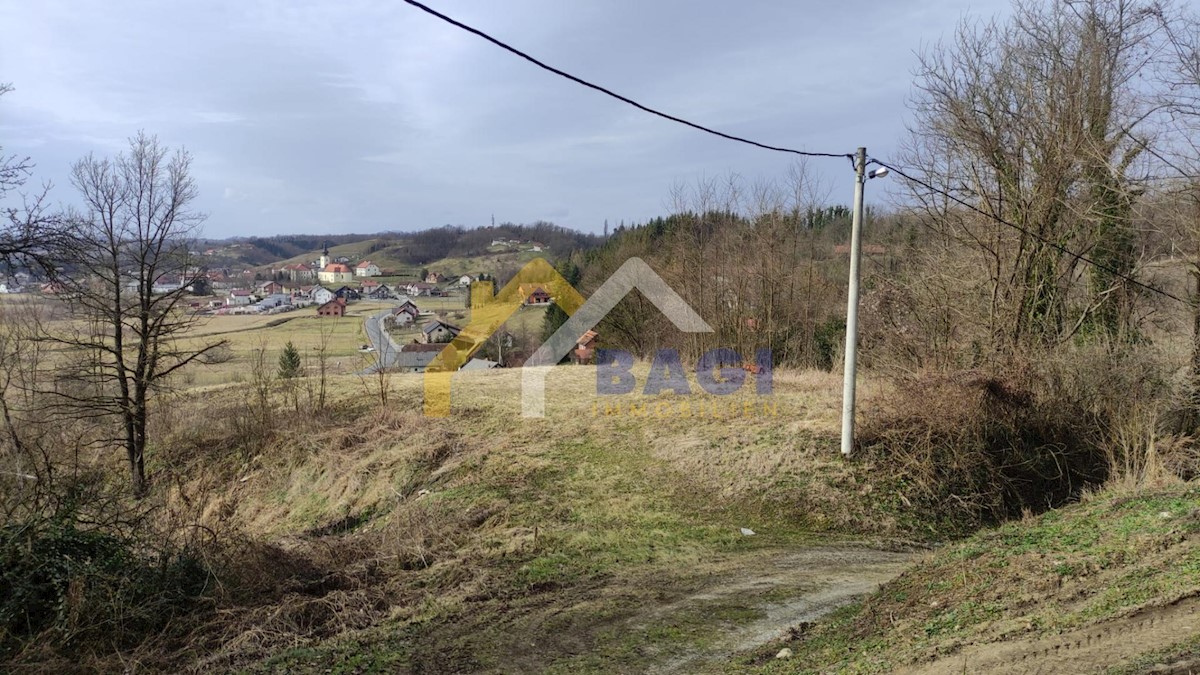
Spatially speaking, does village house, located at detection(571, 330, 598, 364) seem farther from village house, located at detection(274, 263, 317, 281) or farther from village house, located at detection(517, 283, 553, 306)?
village house, located at detection(274, 263, 317, 281)

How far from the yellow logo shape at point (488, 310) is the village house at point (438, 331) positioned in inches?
131

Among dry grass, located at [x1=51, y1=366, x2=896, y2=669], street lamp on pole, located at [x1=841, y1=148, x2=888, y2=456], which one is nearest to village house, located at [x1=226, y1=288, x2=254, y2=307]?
dry grass, located at [x1=51, y1=366, x2=896, y2=669]

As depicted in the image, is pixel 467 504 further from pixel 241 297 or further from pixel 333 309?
pixel 241 297

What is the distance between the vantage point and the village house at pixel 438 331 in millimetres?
32031

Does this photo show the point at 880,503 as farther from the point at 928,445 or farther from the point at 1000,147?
the point at 1000,147

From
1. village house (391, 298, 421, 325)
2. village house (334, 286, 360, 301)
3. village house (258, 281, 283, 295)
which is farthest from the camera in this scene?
village house (258, 281, 283, 295)

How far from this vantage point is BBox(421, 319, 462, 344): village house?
3203 centimetres

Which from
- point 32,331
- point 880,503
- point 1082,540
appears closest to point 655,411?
point 880,503

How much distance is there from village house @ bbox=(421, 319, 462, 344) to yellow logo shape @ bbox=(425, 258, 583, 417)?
333cm

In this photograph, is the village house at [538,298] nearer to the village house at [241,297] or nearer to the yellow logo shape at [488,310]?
the yellow logo shape at [488,310]

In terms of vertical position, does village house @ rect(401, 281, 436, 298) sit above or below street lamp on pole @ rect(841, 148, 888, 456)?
above

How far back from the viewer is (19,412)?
40.3ft

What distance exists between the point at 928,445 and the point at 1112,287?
6.71 metres

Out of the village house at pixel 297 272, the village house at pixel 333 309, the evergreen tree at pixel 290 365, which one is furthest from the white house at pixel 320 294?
the evergreen tree at pixel 290 365
